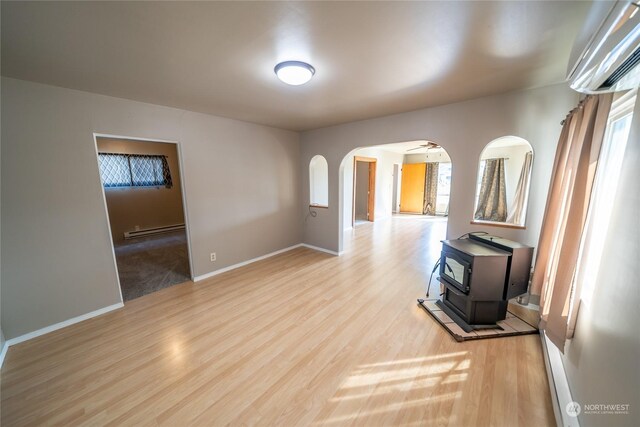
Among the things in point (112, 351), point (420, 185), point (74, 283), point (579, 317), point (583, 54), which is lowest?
point (112, 351)

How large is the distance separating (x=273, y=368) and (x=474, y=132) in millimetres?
3283

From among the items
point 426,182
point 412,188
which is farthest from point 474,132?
point 412,188

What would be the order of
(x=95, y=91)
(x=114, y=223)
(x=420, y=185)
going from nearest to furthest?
(x=95, y=91) → (x=114, y=223) → (x=420, y=185)

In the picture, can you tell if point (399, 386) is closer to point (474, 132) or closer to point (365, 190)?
point (474, 132)

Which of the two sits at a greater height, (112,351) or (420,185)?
(420,185)

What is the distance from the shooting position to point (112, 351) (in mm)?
2000

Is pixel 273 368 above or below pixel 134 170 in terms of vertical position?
below

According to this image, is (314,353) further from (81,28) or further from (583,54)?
(81,28)

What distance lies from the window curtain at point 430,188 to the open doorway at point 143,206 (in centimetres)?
805

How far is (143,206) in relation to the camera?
19.4 feet

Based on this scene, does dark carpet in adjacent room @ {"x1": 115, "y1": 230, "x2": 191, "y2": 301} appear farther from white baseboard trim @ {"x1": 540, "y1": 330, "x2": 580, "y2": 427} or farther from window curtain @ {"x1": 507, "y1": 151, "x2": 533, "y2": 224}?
window curtain @ {"x1": 507, "y1": 151, "x2": 533, "y2": 224}

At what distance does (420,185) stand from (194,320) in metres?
8.49

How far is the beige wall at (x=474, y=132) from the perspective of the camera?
2291mm

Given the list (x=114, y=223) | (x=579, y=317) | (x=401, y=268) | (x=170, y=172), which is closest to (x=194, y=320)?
(x=401, y=268)
